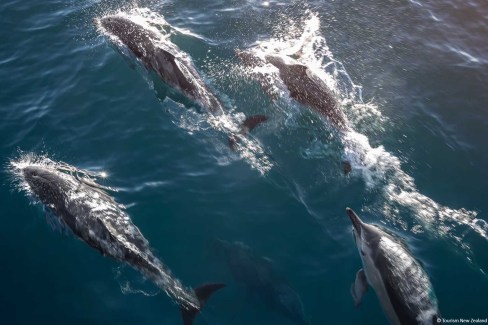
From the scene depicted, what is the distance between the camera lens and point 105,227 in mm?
9062

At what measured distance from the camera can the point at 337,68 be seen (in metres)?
13.3

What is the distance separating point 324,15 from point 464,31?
199 inches

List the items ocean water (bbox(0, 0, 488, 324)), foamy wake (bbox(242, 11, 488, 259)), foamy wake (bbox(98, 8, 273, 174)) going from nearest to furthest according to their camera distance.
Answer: ocean water (bbox(0, 0, 488, 324)) → foamy wake (bbox(242, 11, 488, 259)) → foamy wake (bbox(98, 8, 273, 174))

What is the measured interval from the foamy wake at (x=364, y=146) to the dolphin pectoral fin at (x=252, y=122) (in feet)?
4.03

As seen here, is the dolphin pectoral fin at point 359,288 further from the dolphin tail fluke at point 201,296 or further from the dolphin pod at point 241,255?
the dolphin tail fluke at point 201,296

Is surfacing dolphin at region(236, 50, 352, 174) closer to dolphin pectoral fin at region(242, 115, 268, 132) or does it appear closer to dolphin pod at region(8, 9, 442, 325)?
dolphin pod at region(8, 9, 442, 325)

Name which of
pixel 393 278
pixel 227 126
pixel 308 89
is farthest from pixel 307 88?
pixel 393 278

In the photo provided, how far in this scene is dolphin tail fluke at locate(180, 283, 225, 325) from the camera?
8.37m

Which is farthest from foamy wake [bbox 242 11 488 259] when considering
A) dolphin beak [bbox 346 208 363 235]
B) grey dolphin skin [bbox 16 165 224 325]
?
grey dolphin skin [bbox 16 165 224 325]

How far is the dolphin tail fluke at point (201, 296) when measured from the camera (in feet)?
27.5

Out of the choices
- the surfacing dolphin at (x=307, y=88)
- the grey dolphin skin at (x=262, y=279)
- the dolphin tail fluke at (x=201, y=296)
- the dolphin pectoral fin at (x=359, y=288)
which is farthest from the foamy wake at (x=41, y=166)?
the dolphin pectoral fin at (x=359, y=288)

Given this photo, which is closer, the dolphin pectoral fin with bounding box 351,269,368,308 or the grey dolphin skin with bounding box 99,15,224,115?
the dolphin pectoral fin with bounding box 351,269,368,308

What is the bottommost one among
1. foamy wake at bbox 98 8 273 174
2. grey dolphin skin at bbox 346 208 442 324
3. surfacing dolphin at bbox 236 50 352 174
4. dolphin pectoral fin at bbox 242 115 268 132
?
grey dolphin skin at bbox 346 208 442 324

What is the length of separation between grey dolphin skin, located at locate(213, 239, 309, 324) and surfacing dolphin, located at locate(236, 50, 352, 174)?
130 inches
